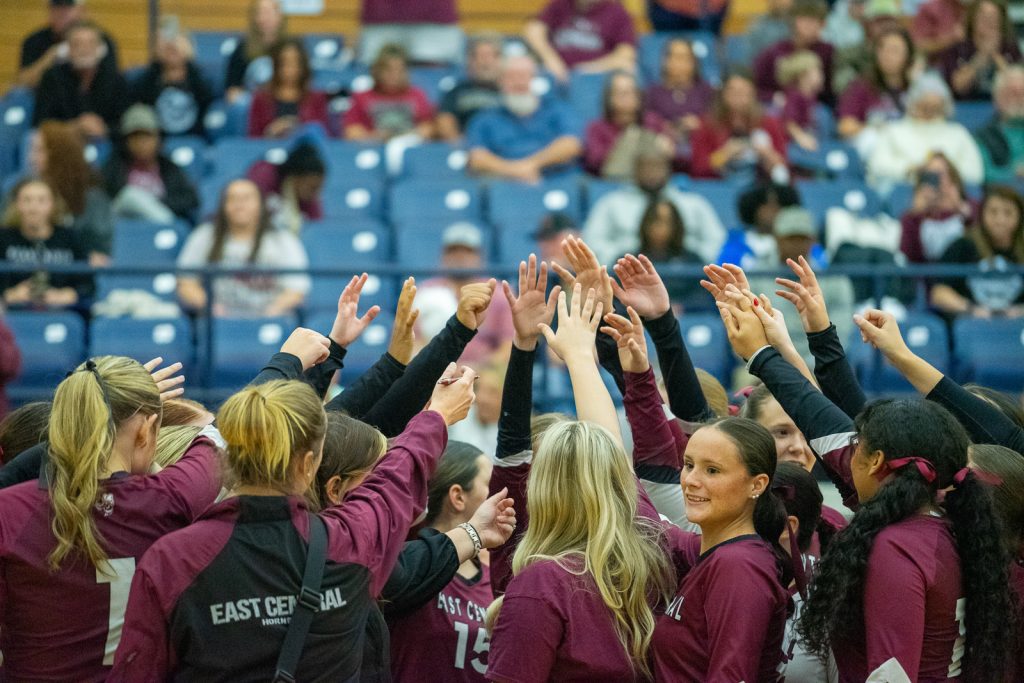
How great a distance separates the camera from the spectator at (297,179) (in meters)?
8.68

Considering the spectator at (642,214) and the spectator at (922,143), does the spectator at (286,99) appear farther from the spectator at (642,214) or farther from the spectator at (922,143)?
the spectator at (922,143)

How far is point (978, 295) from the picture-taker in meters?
7.77

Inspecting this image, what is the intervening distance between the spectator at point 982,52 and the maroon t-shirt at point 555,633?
873 cm

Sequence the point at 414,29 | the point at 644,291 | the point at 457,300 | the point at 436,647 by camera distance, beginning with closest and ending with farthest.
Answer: the point at 436,647
the point at 644,291
the point at 457,300
the point at 414,29

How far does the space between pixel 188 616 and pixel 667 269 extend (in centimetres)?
457

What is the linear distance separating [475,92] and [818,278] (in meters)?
3.53

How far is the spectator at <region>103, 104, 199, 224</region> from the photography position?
8805 millimetres

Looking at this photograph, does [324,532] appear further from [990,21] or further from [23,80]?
[990,21]

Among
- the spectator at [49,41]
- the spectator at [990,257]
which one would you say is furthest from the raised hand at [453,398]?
the spectator at [49,41]

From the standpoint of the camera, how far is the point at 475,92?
9758 mm

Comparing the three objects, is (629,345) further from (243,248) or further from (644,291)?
(243,248)

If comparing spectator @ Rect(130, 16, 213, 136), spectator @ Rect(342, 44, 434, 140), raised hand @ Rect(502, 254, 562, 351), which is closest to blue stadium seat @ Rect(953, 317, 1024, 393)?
spectator @ Rect(342, 44, 434, 140)

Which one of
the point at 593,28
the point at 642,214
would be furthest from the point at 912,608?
the point at 593,28

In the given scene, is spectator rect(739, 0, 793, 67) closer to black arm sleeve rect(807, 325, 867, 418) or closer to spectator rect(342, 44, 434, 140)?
spectator rect(342, 44, 434, 140)
